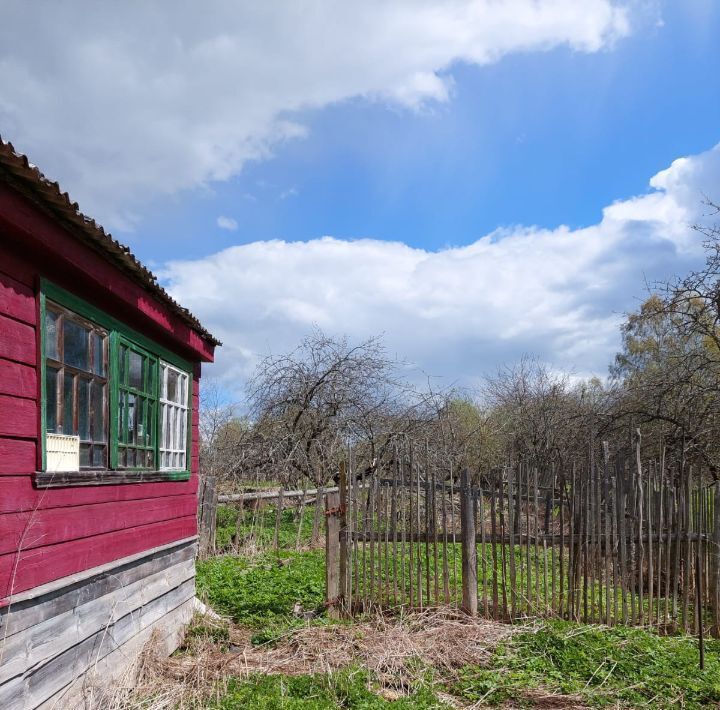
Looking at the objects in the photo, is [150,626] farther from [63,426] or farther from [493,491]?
[493,491]

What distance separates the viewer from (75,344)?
16.6 ft

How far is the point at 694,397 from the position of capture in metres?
12.1

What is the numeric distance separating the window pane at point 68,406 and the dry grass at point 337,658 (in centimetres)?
197

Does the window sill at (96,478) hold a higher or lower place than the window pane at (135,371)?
lower

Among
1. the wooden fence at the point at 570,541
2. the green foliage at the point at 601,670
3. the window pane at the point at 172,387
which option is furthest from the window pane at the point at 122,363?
the green foliage at the point at 601,670

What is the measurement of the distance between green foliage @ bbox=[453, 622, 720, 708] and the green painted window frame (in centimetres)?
317

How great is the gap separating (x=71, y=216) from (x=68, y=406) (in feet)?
4.32

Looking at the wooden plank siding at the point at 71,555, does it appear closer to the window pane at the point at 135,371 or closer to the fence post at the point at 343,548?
the window pane at the point at 135,371

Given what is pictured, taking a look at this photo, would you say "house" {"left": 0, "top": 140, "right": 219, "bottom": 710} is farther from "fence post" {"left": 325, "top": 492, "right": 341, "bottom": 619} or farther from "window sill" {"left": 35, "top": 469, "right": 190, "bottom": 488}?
"fence post" {"left": 325, "top": 492, "right": 341, "bottom": 619}

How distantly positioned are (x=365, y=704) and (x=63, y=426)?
284cm

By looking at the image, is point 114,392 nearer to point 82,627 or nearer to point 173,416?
point 82,627

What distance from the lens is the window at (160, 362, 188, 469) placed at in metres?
7.16

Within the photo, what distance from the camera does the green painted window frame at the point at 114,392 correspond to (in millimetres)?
4484

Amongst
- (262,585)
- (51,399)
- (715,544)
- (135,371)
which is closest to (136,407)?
(135,371)
